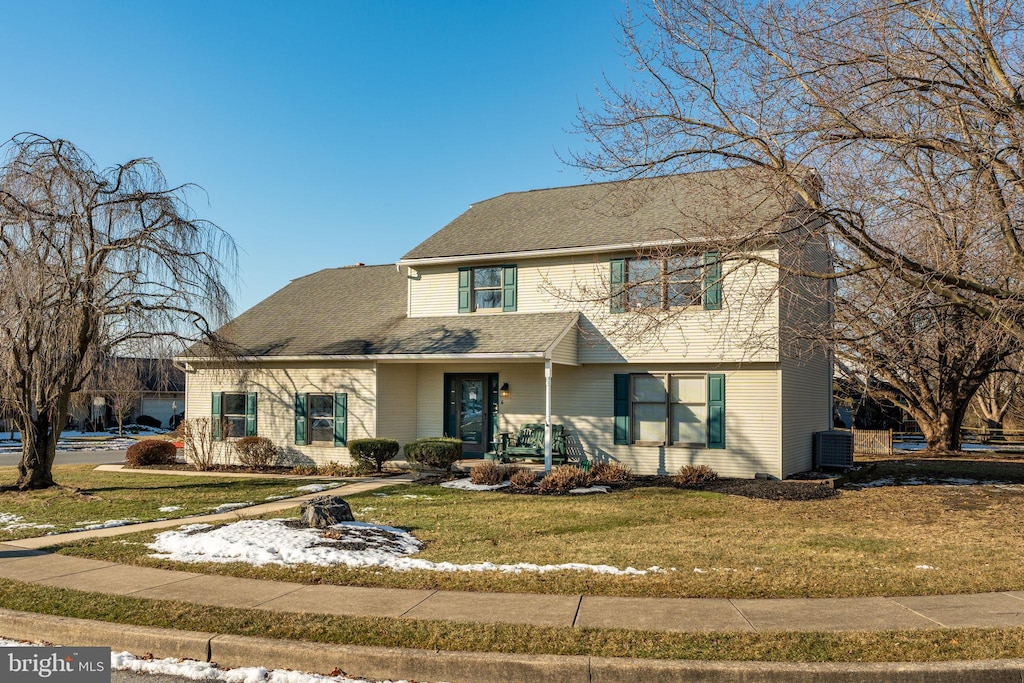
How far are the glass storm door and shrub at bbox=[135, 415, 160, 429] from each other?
34.7 m

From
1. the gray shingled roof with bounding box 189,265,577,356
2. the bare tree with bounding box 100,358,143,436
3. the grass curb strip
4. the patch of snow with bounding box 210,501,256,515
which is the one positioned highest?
the gray shingled roof with bounding box 189,265,577,356

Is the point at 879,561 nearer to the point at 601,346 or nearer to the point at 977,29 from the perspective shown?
the point at 977,29

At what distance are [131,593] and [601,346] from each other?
1211 cm

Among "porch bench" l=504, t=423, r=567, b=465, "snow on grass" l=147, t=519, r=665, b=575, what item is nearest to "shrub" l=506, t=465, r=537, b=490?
"porch bench" l=504, t=423, r=567, b=465

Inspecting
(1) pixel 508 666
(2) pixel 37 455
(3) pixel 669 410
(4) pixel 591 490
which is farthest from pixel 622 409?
(1) pixel 508 666

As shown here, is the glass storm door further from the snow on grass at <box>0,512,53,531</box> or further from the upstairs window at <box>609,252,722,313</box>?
the snow on grass at <box>0,512,53,531</box>

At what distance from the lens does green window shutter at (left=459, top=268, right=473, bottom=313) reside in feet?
64.0

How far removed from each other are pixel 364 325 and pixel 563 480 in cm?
812

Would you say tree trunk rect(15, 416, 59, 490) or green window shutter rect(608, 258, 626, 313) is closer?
tree trunk rect(15, 416, 59, 490)

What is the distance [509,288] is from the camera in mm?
19031

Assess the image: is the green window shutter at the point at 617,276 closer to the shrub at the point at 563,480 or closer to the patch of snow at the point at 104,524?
the shrub at the point at 563,480

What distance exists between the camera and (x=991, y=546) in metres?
9.98

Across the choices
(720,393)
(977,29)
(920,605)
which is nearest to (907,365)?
(720,393)

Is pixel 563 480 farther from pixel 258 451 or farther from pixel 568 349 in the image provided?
pixel 258 451
